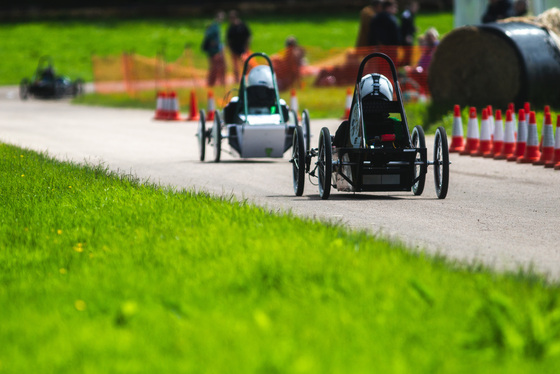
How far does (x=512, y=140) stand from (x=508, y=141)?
6cm

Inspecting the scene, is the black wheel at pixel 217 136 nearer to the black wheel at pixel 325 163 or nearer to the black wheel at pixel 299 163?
the black wheel at pixel 299 163

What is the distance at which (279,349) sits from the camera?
4.69 meters

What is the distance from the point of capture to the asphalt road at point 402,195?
7.95m

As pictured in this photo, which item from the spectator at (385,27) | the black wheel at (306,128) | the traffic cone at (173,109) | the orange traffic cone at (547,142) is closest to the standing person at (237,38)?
the traffic cone at (173,109)

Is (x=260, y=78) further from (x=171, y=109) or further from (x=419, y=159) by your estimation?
(x=171, y=109)

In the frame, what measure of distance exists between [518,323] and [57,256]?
10.9 ft

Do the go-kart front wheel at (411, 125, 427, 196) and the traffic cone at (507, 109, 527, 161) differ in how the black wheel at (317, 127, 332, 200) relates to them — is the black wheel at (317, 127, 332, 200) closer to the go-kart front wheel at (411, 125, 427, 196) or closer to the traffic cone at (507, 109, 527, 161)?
the go-kart front wheel at (411, 125, 427, 196)

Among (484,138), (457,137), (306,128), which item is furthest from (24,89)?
(484,138)

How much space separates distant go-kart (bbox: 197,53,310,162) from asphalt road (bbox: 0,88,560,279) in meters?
0.27

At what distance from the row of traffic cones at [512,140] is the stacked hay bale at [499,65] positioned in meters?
2.57

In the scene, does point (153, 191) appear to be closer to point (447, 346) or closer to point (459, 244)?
point (459, 244)

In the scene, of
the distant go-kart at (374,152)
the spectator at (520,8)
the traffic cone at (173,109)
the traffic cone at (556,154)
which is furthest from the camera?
the traffic cone at (173,109)

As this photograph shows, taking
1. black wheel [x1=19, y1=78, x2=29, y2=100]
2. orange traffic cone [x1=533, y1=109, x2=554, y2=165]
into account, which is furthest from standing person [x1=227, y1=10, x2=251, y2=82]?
orange traffic cone [x1=533, y1=109, x2=554, y2=165]

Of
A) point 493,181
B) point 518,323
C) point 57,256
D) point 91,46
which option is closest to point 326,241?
point 57,256
